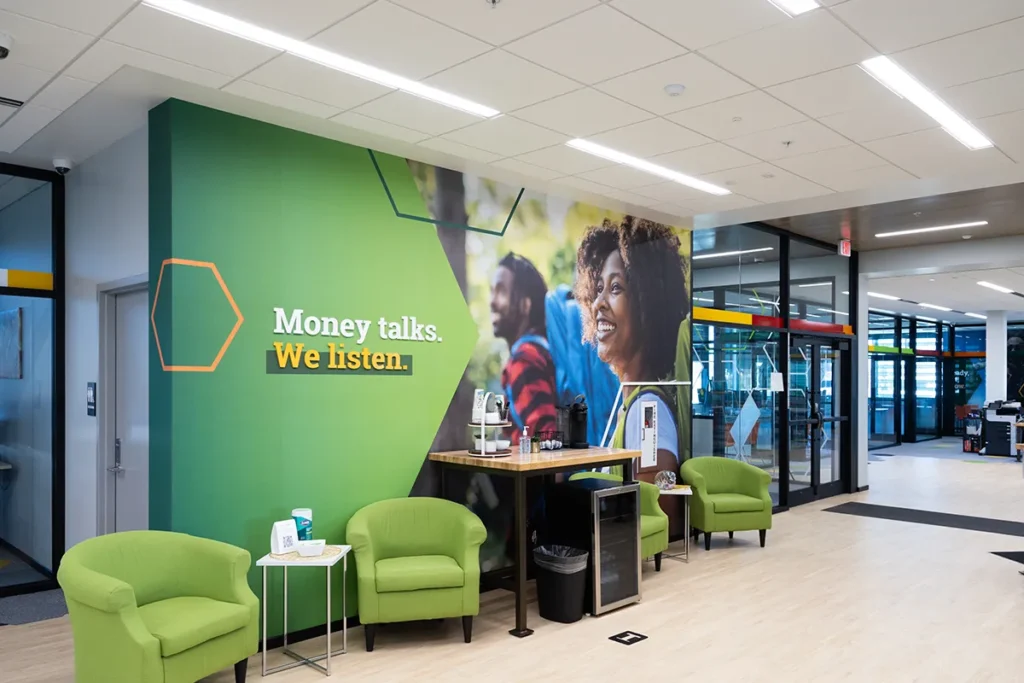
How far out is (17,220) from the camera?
6062mm

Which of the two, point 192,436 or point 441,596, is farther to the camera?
point 441,596

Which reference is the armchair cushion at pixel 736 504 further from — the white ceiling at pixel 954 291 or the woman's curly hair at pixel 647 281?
the white ceiling at pixel 954 291

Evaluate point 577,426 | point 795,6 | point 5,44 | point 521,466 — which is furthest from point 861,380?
point 5,44

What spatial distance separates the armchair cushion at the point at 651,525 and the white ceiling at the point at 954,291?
7.12 metres

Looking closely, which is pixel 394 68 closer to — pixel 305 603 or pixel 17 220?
pixel 305 603

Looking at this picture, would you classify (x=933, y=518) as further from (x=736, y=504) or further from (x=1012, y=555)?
(x=736, y=504)

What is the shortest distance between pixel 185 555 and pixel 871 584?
500cm

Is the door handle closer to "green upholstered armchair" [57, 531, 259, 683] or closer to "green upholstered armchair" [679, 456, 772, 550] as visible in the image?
"green upholstered armchair" [57, 531, 259, 683]

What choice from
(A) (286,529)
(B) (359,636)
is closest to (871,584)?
(B) (359,636)

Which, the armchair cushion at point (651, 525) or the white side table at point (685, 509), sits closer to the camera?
the armchair cushion at point (651, 525)

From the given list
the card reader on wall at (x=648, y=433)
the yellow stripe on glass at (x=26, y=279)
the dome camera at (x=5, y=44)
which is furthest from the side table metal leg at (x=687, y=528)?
the dome camera at (x=5, y=44)

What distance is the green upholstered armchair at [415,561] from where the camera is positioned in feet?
14.6

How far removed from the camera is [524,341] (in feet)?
20.0

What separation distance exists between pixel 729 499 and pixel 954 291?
28.2ft
